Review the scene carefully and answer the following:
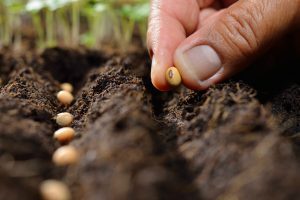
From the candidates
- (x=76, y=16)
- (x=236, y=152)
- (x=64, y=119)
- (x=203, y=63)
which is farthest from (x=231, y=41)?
(x=76, y=16)

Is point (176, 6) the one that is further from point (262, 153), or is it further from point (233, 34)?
point (262, 153)

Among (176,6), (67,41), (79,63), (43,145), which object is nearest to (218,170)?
(43,145)

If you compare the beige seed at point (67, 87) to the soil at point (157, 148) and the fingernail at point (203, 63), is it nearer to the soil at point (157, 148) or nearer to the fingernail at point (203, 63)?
the soil at point (157, 148)

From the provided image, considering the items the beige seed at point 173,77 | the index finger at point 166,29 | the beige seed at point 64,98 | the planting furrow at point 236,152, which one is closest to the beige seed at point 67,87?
the beige seed at point 64,98

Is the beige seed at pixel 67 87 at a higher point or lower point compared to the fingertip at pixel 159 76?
higher

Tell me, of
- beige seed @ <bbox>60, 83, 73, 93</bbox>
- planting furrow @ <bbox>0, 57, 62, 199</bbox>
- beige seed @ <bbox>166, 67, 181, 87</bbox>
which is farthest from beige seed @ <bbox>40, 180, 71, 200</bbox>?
beige seed @ <bbox>60, 83, 73, 93</bbox>

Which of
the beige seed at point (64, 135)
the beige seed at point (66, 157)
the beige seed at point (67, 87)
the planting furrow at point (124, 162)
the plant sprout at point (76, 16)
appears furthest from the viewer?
the plant sprout at point (76, 16)

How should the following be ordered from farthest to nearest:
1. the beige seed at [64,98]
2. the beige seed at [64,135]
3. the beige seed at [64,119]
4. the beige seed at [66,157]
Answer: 1. the beige seed at [64,98]
2. the beige seed at [64,119]
3. the beige seed at [64,135]
4. the beige seed at [66,157]

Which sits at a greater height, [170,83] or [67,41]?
[67,41]
